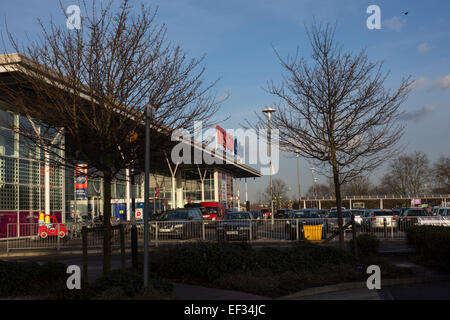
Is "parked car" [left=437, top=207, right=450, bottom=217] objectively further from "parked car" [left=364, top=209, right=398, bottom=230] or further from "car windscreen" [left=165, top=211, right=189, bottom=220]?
"car windscreen" [left=165, top=211, right=189, bottom=220]

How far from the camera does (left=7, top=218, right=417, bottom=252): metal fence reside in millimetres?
22281

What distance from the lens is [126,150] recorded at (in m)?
10.4

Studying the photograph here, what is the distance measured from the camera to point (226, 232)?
2314 cm

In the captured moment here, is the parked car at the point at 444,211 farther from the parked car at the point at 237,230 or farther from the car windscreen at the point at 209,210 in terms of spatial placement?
the car windscreen at the point at 209,210

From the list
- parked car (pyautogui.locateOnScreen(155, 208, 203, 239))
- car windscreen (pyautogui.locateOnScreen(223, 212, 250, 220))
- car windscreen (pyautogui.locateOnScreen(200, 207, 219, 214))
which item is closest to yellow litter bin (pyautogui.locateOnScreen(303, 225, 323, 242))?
parked car (pyautogui.locateOnScreen(155, 208, 203, 239))

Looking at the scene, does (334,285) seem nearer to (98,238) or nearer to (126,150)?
(126,150)

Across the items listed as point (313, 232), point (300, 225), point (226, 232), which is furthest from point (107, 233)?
point (300, 225)

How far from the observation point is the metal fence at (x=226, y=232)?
22281 millimetres

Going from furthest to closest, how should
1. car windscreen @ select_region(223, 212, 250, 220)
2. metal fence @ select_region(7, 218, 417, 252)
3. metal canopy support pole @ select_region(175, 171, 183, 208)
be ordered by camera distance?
1. metal canopy support pole @ select_region(175, 171, 183, 208)
2. car windscreen @ select_region(223, 212, 250, 220)
3. metal fence @ select_region(7, 218, 417, 252)

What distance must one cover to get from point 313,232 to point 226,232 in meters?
3.92

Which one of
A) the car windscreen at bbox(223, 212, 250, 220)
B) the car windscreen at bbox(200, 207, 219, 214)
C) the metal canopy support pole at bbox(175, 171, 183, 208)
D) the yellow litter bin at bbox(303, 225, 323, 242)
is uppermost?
the metal canopy support pole at bbox(175, 171, 183, 208)

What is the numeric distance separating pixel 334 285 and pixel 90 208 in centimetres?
3547

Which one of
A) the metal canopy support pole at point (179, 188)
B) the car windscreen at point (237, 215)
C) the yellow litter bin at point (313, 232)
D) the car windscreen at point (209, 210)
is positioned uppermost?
the metal canopy support pole at point (179, 188)

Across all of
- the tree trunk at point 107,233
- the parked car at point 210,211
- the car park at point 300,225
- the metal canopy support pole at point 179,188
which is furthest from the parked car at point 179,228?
the metal canopy support pole at point 179,188
